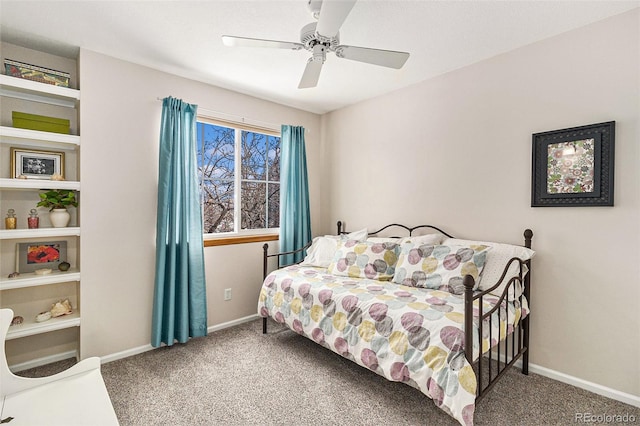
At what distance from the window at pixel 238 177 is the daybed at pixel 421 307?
2.64ft

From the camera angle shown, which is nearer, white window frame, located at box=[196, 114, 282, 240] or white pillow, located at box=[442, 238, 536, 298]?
white pillow, located at box=[442, 238, 536, 298]

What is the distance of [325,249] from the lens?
10.6ft

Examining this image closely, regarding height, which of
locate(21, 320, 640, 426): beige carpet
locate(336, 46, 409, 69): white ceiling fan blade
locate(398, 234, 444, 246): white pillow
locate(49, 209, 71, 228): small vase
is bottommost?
locate(21, 320, 640, 426): beige carpet

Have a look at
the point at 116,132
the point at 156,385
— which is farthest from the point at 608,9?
the point at 156,385

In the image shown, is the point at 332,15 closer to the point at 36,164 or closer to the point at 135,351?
the point at 36,164

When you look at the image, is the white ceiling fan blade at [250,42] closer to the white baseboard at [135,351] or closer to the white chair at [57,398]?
the white chair at [57,398]

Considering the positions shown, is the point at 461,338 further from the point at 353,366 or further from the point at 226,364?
Answer: the point at 226,364

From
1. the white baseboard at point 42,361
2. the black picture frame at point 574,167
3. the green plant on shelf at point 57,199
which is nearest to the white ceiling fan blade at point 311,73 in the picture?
the black picture frame at point 574,167

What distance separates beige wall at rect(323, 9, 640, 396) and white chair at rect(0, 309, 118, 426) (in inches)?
103

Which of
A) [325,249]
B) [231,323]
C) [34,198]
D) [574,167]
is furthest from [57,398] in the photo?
[574,167]

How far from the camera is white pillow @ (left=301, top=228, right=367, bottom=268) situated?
3.17m

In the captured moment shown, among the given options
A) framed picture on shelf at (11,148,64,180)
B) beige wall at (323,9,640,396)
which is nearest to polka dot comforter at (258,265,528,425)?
beige wall at (323,9,640,396)

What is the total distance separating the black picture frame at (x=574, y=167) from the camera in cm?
201

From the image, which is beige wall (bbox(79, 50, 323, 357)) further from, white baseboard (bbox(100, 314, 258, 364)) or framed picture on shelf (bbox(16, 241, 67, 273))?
framed picture on shelf (bbox(16, 241, 67, 273))
